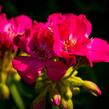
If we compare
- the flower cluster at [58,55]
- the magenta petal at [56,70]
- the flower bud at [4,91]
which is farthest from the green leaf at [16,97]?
the magenta petal at [56,70]

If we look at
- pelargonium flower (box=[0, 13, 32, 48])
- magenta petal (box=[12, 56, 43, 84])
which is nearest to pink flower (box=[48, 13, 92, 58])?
Answer: magenta petal (box=[12, 56, 43, 84])

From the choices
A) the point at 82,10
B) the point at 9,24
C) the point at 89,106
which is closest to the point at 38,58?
the point at 9,24

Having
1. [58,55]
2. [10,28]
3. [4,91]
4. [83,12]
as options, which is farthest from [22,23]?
[83,12]

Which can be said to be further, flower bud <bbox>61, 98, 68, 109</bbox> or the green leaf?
the green leaf

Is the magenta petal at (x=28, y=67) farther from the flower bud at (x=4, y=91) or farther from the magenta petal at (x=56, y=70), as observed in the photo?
the flower bud at (x=4, y=91)

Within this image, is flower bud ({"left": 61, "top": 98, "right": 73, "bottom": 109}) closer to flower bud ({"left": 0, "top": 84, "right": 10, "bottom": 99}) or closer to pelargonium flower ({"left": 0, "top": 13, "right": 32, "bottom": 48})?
pelargonium flower ({"left": 0, "top": 13, "right": 32, "bottom": 48})

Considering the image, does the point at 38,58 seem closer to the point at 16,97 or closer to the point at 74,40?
the point at 74,40

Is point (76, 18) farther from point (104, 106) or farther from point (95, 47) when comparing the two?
point (104, 106)
